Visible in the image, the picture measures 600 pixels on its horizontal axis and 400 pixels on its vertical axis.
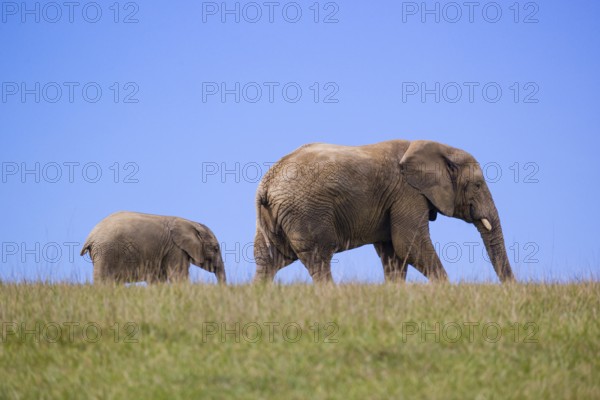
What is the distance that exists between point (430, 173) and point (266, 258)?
11.0 feet

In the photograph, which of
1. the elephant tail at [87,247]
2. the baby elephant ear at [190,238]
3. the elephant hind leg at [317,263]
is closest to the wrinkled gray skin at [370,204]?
the elephant hind leg at [317,263]

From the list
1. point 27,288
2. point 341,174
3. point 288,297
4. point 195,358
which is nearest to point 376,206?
point 341,174

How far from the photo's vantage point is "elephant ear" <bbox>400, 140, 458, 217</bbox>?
14250 mm

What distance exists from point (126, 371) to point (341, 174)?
22.3 feet

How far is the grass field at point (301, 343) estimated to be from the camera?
22.6ft

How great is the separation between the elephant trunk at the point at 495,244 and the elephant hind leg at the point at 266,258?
3.80 m

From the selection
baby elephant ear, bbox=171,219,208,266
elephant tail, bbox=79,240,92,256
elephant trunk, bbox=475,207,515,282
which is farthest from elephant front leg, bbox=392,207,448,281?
elephant tail, bbox=79,240,92,256

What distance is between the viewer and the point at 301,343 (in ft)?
25.5

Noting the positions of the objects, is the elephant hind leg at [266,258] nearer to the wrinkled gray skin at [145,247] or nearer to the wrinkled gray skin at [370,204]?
the wrinkled gray skin at [370,204]

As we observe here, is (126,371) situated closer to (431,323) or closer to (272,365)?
(272,365)

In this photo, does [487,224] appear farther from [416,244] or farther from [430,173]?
[416,244]

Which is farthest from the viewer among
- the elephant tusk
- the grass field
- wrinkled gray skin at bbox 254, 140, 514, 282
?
the elephant tusk

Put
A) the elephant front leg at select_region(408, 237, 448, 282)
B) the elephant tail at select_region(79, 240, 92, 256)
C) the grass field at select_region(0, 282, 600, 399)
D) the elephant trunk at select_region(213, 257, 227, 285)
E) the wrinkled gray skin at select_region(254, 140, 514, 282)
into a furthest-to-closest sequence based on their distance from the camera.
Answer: the elephant trunk at select_region(213, 257, 227, 285)
the elephant tail at select_region(79, 240, 92, 256)
the elephant front leg at select_region(408, 237, 448, 282)
the wrinkled gray skin at select_region(254, 140, 514, 282)
the grass field at select_region(0, 282, 600, 399)

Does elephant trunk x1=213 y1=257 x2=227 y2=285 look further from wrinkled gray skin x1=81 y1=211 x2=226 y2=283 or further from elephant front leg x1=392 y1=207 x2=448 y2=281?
elephant front leg x1=392 y1=207 x2=448 y2=281
